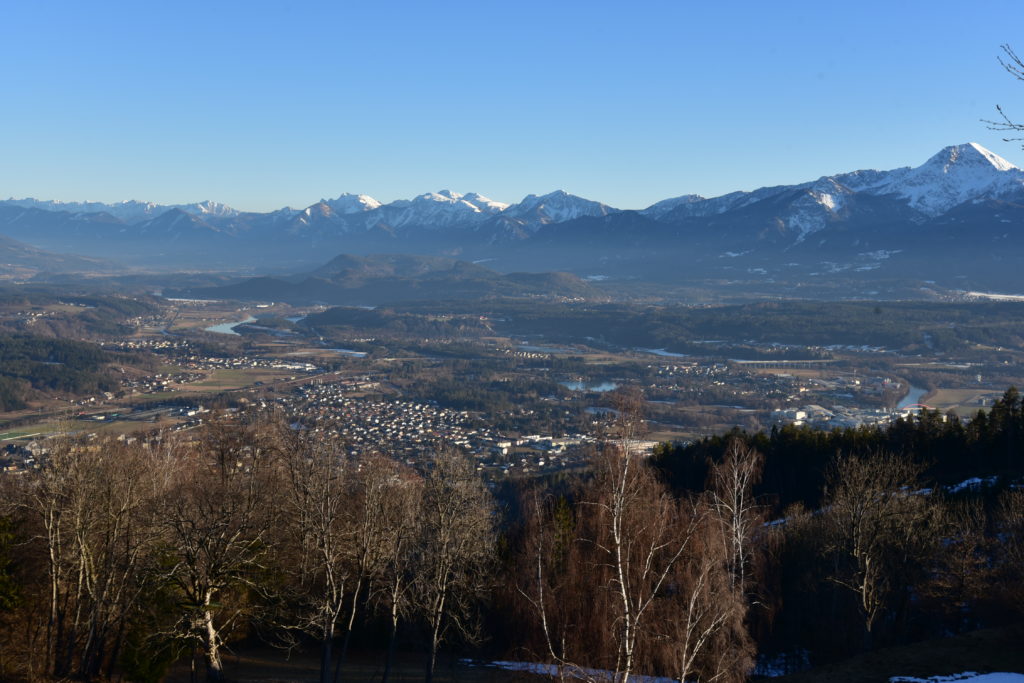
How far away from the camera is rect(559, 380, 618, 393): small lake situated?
82.2m

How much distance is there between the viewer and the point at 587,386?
84.5 meters

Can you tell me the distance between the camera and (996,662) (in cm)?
1505

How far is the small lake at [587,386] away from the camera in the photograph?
270 feet

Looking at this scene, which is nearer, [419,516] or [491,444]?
[419,516]

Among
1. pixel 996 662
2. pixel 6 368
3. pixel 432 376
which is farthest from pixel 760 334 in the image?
pixel 996 662

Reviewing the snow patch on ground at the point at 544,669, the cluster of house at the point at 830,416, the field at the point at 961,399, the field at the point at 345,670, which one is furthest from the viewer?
the field at the point at 961,399

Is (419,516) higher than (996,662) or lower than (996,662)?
higher

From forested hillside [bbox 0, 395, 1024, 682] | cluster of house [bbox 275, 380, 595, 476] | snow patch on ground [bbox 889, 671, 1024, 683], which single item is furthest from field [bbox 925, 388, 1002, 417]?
snow patch on ground [bbox 889, 671, 1024, 683]

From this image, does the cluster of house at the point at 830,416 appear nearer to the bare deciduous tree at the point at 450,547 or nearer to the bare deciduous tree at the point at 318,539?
the bare deciduous tree at the point at 450,547

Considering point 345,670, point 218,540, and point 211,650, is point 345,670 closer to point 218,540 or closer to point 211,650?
point 211,650

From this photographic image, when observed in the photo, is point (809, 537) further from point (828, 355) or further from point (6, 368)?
point (828, 355)

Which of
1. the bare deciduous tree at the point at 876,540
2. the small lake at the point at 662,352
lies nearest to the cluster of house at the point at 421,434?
the bare deciduous tree at the point at 876,540

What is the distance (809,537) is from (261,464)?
15.3 meters

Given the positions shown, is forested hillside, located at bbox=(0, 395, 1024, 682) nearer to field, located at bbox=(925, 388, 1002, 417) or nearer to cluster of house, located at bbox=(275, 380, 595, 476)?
cluster of house, located at bbox=(275, 380, 595, 476)
